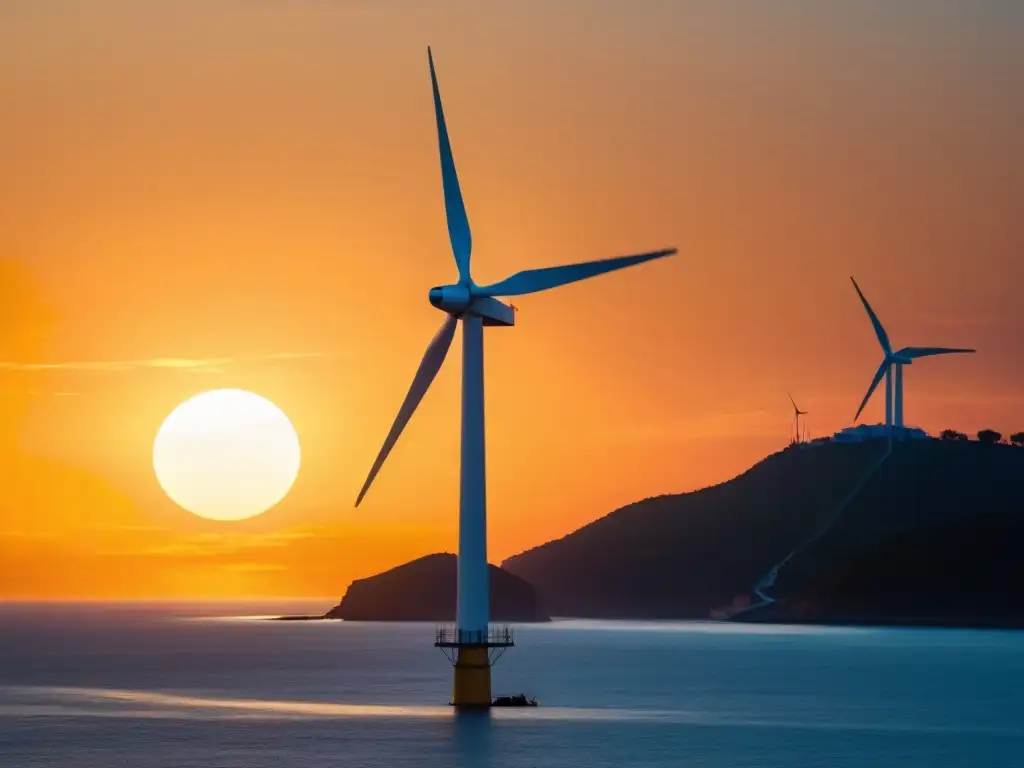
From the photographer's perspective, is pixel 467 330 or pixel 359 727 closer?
pixel 467 330

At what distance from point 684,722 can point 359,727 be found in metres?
27.8

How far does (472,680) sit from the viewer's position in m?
133

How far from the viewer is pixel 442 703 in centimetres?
17900

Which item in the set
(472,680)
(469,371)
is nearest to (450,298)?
(469,371)

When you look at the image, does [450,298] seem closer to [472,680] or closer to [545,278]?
[545,278]

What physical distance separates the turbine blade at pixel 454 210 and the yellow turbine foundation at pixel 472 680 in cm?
2632

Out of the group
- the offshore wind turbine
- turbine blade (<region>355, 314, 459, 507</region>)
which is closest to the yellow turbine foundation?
the offshore wind turbine

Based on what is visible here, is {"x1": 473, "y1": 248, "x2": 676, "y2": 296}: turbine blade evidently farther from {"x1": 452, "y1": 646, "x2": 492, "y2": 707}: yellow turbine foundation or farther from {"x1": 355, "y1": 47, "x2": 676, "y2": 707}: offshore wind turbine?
{"x1": 452, "y1": 646, "x2": 492, "y2": 707}: yellow turbine foundation

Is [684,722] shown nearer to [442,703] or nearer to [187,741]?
[442,703]

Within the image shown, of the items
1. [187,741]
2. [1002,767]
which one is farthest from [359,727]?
[1002,767]

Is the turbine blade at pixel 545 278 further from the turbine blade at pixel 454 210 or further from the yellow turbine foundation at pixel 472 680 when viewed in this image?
the yellow turbine foundation at pixel 472 680

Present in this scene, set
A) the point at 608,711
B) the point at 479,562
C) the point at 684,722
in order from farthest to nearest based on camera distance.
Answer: the point at 608,711
the point at 684,722
the point at 479,562

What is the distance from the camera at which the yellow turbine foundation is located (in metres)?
131

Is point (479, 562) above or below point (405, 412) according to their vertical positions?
below
